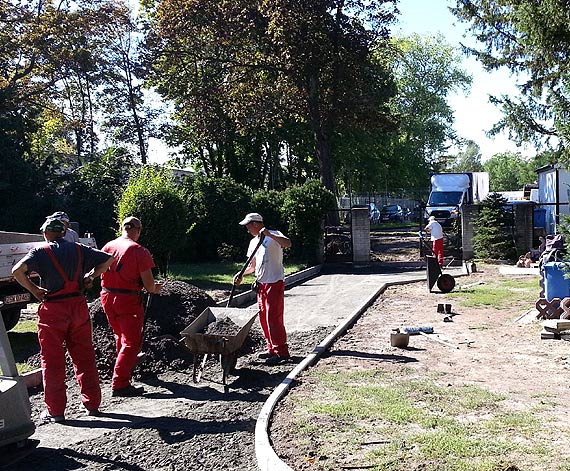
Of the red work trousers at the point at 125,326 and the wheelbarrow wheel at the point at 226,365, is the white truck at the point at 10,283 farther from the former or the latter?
the wheelbarrow wheel at the point at 226,365

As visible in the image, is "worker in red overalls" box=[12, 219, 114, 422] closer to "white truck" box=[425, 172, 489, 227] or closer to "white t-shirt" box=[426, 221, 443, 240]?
"white t-shirt" box=[426, 221, 443, 240]

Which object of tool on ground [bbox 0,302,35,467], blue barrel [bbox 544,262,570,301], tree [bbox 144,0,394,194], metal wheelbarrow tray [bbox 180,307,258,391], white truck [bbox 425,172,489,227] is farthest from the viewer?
white truck [bbox 425,172,489,227]

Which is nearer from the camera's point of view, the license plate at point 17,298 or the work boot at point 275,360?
the work boot at point 275,360

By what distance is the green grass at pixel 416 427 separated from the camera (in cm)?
469

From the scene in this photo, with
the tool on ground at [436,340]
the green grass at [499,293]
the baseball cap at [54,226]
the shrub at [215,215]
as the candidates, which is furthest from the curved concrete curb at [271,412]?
the shrub at [215,215]

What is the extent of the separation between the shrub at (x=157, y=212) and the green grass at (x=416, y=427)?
1103cm

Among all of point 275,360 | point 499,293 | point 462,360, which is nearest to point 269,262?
point 275,360

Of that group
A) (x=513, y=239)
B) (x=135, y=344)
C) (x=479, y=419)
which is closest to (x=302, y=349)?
(x=135, y=344)

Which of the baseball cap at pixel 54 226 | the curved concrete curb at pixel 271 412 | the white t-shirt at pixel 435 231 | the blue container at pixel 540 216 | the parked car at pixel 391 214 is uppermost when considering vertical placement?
the parked car at pixel 391 214

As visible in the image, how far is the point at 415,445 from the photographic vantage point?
498cm

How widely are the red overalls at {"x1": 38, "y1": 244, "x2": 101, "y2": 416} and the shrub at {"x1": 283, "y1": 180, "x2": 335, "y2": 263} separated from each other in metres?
16.3

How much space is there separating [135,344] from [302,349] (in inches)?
111

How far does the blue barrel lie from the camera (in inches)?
422

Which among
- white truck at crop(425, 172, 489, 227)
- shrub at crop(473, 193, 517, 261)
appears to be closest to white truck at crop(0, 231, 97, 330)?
shrub at crop(473, 193, 517, 261)
